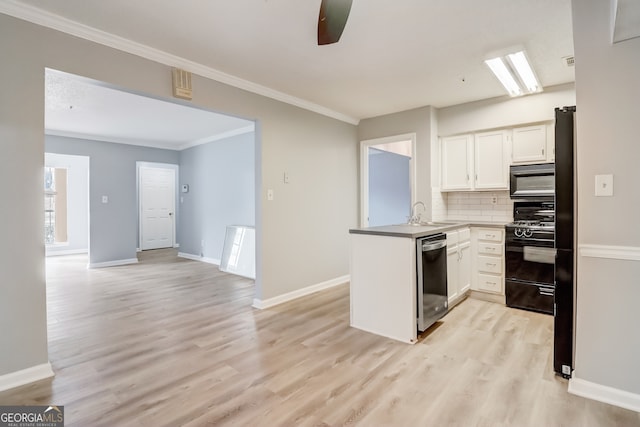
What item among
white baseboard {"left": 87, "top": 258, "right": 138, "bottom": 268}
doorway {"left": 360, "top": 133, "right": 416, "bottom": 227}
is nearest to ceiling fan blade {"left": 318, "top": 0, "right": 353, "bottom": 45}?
doorway {"left": 360, "top": 133, "right": 416, "bottom": 227}

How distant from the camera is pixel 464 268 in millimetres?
3822

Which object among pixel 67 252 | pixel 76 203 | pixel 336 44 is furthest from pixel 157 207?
pixel 336 44

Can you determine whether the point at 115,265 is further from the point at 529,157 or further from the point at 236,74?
the point at 529,157

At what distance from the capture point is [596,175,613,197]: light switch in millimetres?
1874

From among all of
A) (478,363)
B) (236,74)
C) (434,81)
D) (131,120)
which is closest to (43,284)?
(236,74)

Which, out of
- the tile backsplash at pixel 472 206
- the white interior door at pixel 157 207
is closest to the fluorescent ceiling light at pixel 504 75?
the tile backsplash at pixel 472 206

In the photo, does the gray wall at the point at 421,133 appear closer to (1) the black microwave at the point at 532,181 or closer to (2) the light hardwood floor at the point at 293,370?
(1) the black microwave at the point at 532,181

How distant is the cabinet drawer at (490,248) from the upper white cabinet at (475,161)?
747 mm

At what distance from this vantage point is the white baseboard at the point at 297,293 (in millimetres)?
3660

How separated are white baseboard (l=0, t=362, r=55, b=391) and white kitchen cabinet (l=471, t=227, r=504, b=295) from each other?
170 inches

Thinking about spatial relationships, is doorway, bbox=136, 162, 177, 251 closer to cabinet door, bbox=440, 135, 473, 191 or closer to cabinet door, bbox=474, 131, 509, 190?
cabinet door, bbox=440, 135, 473, 191

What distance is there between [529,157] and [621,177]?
215cm

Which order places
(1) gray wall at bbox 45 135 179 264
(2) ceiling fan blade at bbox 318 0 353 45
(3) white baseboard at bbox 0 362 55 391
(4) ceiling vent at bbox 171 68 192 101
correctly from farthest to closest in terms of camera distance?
(1) gray wall at bbox 45 135 179 264, (4) ceiling vent at bbox 171 68 192 101, (3) white baseboard at bbox 0 362 55 391, (2) ceiling fan blade at bbox 318 0 353 45

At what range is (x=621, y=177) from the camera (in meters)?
1.85
